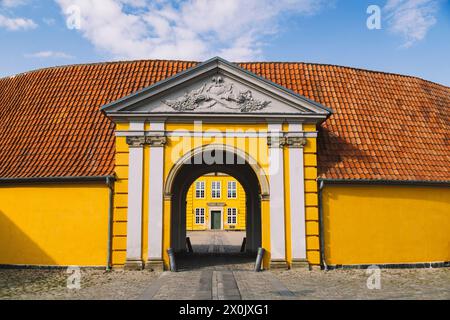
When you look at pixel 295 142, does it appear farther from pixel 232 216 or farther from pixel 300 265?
pixel 232 216

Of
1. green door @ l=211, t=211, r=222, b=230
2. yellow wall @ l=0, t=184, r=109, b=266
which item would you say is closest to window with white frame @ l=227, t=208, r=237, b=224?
green door @ l=211, t=211, r=222, b=230

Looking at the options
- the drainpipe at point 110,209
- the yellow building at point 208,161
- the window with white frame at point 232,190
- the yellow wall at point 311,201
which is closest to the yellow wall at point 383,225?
the yellow building at point 208,161

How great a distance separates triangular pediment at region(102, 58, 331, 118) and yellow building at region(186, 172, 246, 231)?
99.9 ft

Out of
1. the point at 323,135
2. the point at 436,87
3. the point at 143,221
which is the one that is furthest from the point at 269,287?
the point at 436,87

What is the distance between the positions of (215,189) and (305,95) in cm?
2930

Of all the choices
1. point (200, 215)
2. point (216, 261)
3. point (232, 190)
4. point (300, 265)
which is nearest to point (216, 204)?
point (200, 215)

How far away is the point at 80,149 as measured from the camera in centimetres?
1397

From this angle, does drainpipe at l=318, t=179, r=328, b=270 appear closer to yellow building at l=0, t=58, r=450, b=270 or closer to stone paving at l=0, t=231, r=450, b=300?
yellow building at l=0, t=58, r=450, b=270

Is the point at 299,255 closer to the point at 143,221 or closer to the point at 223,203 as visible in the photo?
the point at 143,221

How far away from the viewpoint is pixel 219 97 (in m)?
13.2

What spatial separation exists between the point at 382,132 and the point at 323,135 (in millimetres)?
2341

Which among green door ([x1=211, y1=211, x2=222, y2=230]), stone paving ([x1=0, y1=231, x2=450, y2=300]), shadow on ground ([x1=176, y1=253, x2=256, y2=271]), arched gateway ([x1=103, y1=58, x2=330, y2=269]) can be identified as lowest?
stone paving ([x1=0, y1=231, x2=450, y2=300])

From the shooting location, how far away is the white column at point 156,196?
1252cm

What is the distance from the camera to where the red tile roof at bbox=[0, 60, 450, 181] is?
45.3ft
